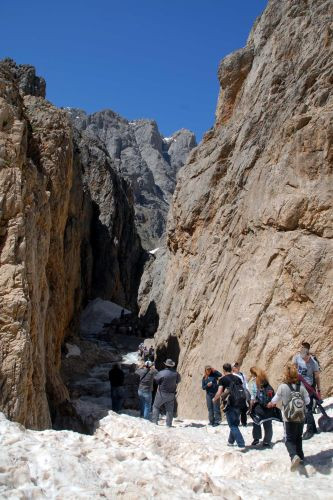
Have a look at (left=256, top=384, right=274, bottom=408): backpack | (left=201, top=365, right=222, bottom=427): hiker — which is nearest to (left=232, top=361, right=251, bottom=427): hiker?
(left=201, top=365, right=222, bottom=427): hiker

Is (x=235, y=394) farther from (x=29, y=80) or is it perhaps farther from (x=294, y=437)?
(x=29, y=80)

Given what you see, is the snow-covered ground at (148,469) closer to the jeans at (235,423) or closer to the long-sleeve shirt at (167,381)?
the jeans at (235,423)

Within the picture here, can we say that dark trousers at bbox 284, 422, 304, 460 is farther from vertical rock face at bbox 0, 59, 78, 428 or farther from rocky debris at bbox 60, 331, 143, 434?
rocky debris at bbox 60, 331, 143, 434

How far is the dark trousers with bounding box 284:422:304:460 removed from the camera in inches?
→ 315

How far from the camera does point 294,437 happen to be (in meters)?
8.05

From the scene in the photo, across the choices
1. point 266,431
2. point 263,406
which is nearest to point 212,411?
point 266,431

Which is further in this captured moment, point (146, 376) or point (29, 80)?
point (29, 80)

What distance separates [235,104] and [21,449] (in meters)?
22.6

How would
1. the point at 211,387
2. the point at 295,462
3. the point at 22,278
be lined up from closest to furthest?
1. the point at 295,462
2. the point at 22,278
3. the point at 211,387

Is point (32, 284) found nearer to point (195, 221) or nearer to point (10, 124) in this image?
point (10, 124)

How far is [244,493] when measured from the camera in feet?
24.9

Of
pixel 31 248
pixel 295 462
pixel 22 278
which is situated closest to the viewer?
pixel 295 462

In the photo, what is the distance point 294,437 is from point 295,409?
492mm

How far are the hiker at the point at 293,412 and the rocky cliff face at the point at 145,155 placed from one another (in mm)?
96074
